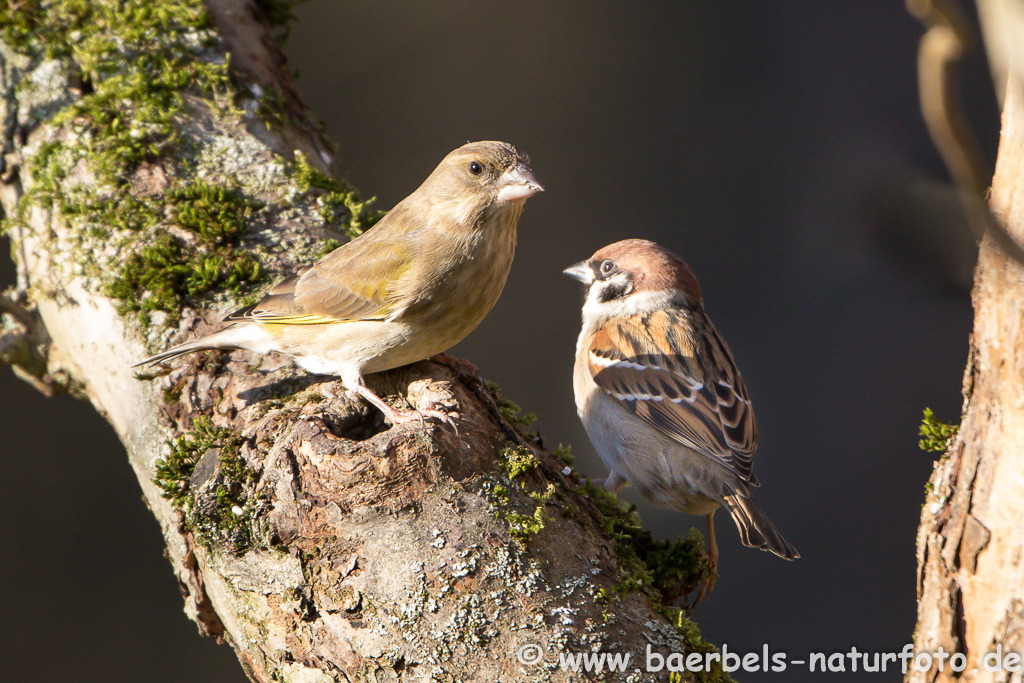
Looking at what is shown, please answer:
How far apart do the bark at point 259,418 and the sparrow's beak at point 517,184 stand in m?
0.77

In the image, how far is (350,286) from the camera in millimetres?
3354

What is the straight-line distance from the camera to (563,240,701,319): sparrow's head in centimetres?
449

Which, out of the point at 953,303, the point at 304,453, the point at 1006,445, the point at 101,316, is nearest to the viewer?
the point at 1006,445

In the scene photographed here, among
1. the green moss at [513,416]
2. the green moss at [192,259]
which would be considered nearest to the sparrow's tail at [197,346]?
the green moss at [192,259]

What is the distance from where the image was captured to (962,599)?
185 cm

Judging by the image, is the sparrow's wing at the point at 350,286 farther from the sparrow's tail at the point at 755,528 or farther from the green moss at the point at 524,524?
the sparrow's tail at the point at 755,528

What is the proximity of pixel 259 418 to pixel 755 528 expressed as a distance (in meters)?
2.15

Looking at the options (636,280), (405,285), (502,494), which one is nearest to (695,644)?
(502,494)

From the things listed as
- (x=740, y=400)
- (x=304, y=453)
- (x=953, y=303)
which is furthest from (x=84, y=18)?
(x=953, y=303)

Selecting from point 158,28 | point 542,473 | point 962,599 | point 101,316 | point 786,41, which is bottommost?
point 962,599

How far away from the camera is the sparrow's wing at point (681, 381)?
3.85 metres

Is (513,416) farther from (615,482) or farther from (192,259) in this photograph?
(192,259)

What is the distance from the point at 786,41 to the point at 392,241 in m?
4.91

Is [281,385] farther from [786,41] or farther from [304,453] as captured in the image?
[786,41]
